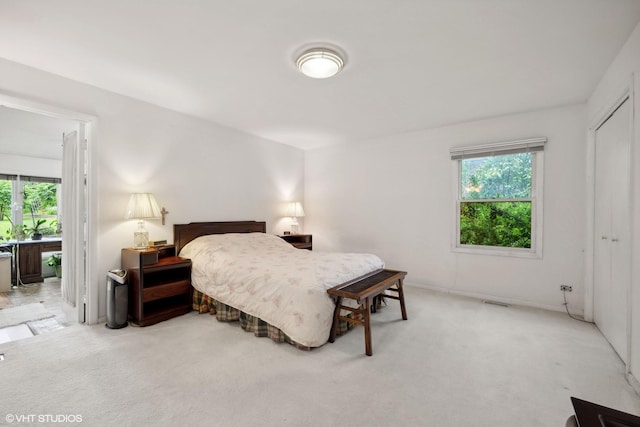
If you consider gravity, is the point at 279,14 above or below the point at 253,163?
above

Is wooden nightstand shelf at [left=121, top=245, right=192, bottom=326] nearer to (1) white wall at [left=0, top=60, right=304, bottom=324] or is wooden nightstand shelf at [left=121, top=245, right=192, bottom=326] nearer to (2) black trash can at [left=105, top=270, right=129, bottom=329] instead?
(2) black trash can at [left=105, top=270, right=129, bottom=329]

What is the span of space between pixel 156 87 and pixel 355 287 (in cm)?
286

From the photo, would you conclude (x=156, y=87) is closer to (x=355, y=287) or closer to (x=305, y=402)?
(x=355, y=287)

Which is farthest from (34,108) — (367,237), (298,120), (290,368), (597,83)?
(597,83)

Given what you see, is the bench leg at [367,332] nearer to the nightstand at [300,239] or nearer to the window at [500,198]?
the window at [500,198]

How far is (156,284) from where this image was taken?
10.5ft

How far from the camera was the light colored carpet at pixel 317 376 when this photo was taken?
65.7 inches

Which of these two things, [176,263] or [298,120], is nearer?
[176,263]

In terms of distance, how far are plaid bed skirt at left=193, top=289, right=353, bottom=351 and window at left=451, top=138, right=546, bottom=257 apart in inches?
95.6

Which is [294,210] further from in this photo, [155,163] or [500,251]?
[500,251]

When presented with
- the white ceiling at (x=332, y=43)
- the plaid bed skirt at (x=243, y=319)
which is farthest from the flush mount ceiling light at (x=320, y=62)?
the plaid bed skirt at (x=243, y=319)

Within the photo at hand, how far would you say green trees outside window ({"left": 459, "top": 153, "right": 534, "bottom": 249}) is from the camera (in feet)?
12.3

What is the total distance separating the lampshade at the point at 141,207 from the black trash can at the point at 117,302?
0.64 meters

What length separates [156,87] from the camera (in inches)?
117
